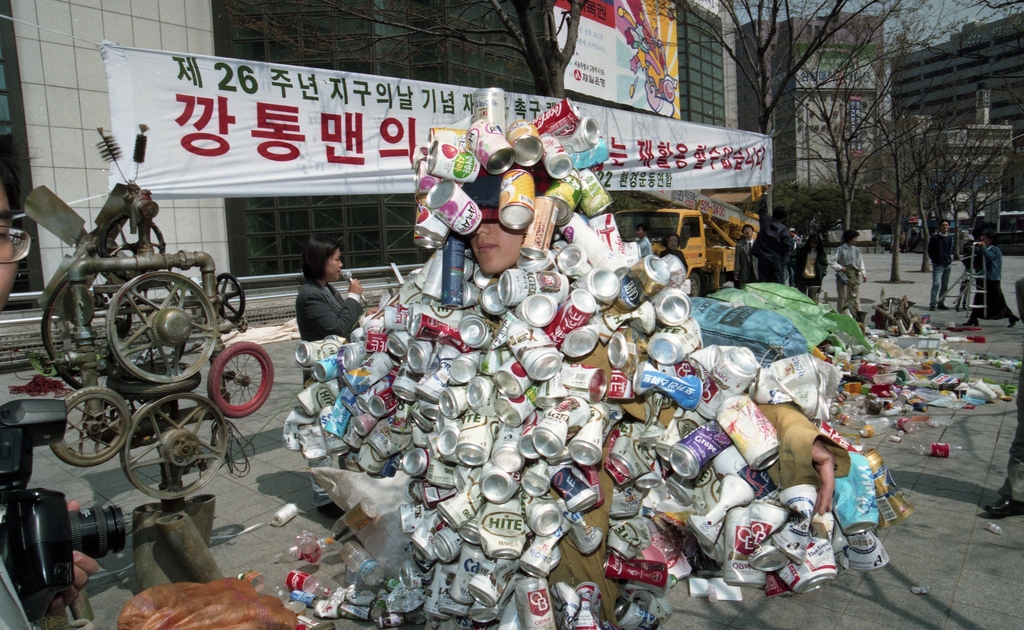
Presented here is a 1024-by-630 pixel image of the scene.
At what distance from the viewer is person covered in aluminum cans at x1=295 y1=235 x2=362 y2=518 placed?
435 cm

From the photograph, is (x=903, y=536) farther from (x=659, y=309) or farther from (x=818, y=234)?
(x=818, y=234)

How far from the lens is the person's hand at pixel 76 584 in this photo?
4.74ft

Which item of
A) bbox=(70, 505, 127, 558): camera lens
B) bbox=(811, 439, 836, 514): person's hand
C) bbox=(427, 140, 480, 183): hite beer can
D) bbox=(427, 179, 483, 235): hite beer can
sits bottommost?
bbox=(811, 439, 836, 514): person's hand

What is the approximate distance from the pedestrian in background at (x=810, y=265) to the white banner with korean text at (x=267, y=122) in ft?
21.8

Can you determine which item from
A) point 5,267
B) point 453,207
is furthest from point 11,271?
point 453,207

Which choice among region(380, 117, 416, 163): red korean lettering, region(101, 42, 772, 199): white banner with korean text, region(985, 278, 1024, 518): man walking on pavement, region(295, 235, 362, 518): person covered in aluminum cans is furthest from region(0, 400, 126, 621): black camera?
region(985, 278, 1024, 518): man walking on pavement

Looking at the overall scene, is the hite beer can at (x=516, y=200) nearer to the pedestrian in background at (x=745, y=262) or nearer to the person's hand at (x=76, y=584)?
the person's hand at (x=76, y=584)

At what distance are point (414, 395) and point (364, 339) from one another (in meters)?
0.63

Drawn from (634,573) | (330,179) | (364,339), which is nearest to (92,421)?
(364,339)

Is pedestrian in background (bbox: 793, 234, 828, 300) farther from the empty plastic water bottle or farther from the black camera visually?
the black camera

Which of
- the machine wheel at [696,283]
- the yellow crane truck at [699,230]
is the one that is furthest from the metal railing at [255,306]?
the machine wheel at [696,283]

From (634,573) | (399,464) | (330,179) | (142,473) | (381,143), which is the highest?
(381,143)

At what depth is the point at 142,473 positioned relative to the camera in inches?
210

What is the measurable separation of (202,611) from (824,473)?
2.17 metres
